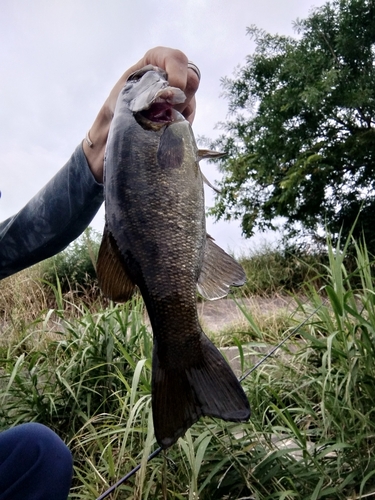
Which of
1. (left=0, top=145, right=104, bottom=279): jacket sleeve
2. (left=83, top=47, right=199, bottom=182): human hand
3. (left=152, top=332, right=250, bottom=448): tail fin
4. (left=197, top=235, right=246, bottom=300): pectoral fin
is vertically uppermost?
(left=83, top=47, right=199, bottom=182): human hand

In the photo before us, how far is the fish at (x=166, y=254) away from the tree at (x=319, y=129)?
646 cm

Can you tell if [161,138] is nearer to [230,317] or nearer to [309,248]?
[230,317]

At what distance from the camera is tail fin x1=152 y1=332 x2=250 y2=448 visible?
1079 mm

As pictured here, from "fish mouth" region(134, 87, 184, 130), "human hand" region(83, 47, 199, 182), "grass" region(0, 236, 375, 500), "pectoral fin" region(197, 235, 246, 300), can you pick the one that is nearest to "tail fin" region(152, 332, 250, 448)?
"pectoral fin" region(197, 235, 246, 300)

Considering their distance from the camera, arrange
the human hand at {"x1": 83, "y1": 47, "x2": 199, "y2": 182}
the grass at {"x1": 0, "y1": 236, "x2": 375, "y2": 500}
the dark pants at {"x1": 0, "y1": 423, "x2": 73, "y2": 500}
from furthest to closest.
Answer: the grass at {"x1": 0, "y1": 236, "x2": 375, "y2": 500}
the dark pants at {"x1": 0, "y1": 423, "x2": 73, "y2": 500}
the human hand at {"x1": 83, "y1": 47, "x2": 199, "y2": 182}

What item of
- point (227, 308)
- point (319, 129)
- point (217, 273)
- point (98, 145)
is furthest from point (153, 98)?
point (319, 129)

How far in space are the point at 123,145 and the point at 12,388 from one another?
2747mm

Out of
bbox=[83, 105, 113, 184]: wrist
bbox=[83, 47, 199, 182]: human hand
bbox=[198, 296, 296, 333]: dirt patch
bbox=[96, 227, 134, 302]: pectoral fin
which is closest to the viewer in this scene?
bbox=[96, 227, 134, 302]: pectoral fin

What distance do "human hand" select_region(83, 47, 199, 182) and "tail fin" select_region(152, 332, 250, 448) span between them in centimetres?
71

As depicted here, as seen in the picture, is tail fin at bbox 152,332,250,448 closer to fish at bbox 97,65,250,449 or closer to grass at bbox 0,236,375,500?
fish at bbox 97,65,250,449

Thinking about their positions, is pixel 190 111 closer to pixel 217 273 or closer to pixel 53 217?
pixel 217 273

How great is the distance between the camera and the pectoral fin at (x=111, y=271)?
1.20 m

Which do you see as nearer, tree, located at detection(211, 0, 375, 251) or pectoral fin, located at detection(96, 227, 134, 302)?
pectoral fin, located at detection(96, 227, 134, 302)

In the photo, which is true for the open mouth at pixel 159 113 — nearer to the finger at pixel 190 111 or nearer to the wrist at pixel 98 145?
the finger at pixel 190 111
